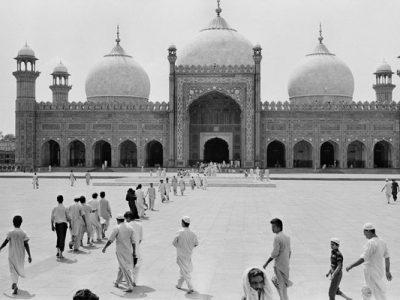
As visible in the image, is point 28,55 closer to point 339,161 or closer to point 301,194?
point 339,161

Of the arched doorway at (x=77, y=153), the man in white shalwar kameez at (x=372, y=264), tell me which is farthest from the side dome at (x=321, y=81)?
the man in white shalwar kameez at (x=372, y=264)

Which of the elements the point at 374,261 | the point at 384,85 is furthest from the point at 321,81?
the point at 374,261

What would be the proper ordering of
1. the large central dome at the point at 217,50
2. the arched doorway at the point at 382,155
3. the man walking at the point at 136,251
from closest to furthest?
the man walking at the point at 136,251
the arched doorway at the point at 382,155
the large central dome at the point at 217,50

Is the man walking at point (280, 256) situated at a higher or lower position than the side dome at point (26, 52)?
lower

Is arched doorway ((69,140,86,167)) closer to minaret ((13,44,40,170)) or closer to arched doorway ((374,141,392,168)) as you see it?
minaret ((13,44,40,170))

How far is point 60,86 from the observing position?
3784cm

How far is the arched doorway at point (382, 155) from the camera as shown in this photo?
3172 centimetres

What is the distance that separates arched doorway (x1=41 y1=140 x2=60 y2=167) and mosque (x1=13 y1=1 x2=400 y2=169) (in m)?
0.06

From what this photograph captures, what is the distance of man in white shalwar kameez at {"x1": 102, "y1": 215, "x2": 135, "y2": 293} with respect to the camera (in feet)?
17.2

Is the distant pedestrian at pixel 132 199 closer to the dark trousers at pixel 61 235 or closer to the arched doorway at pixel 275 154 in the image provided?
the dark trousers at pixel 61 235

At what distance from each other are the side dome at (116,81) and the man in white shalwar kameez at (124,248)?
2980 centimetres

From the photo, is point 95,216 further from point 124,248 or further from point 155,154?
point 155,154

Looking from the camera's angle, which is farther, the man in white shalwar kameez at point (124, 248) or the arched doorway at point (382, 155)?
the arched doorway at point (382, 155)

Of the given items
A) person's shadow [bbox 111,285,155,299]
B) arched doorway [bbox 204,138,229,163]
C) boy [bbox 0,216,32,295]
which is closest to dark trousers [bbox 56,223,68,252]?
boy [bbox 0,216,32,295]
